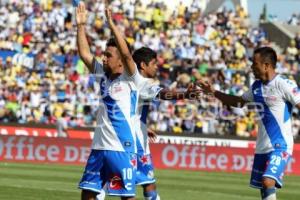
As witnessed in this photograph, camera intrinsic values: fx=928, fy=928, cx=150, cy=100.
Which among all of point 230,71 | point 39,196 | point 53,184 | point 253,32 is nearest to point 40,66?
point 230,71

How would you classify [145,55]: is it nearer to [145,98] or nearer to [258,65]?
[145,98]

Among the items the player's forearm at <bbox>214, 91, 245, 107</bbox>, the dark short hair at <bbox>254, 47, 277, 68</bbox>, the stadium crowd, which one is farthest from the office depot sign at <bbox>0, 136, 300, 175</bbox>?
the dark short hair at <bbox>254, 47, 277, 68</bbox>

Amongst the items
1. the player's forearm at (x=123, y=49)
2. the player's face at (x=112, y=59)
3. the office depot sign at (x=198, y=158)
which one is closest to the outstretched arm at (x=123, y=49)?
the player's forearm at (x=123, y=49)

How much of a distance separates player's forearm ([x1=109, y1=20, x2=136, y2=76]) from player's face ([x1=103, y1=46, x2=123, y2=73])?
0.35ft

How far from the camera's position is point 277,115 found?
1153 cm

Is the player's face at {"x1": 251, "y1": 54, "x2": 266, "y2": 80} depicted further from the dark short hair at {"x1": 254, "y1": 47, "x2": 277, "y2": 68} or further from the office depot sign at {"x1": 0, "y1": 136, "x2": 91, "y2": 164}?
the office depot sign at {"x1": 0, "y1": 136, "x2": 91, "y2": 164}

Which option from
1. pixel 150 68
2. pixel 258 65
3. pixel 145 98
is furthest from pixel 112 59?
pixel 258 65

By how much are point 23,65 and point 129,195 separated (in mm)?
24010

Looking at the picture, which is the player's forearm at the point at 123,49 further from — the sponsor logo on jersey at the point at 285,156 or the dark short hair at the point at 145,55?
the sponsor logo on jersey at the point at 285,156

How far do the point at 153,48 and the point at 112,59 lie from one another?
1054 inches

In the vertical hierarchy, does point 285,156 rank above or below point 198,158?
above

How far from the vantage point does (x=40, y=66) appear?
33094mm

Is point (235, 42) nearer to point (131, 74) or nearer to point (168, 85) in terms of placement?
point (168, 85)

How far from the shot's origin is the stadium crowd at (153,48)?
31.2 m
